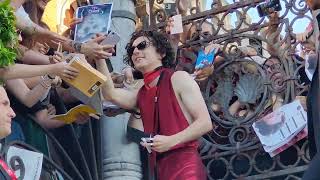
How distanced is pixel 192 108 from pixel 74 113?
0.81 m

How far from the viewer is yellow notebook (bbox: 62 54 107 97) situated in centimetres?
588

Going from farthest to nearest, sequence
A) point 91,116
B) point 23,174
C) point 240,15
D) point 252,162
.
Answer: point 240,15 < point 252,162 < point 91,116 < point 23,174

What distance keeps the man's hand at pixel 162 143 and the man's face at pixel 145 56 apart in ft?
2.19

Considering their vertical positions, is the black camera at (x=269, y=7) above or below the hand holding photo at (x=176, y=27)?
above

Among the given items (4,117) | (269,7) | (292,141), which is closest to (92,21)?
(269,7)

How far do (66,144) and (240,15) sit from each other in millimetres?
1808

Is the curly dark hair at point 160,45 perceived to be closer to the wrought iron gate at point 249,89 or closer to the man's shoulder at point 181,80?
the man's shoulder at point 181,80

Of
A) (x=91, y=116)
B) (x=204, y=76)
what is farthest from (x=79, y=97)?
(x=204, y=76)

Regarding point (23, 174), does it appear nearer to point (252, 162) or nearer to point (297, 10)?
point (252, 162)

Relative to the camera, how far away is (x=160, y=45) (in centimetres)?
664

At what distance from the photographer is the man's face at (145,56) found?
658cm

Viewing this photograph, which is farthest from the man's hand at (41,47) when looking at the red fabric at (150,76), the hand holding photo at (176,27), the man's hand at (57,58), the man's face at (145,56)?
the hand holding photo at (176,27)

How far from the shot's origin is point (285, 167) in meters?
6.81

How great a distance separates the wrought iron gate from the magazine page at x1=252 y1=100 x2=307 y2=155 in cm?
10
